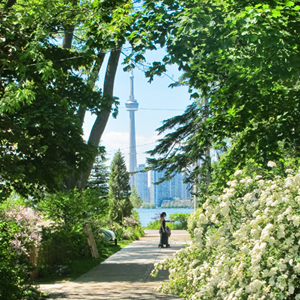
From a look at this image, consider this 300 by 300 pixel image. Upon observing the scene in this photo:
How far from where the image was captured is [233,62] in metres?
8.79

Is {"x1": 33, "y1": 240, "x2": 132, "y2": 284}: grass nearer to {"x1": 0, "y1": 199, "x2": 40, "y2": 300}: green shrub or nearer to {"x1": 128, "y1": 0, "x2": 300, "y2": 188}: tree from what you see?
{"x1": 0, "y1": 199, "x2": 40, "y2": 300}: green shrub

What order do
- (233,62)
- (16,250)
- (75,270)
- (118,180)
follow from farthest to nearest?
(118,180)
(75,270)
(16,250)
(233,62)

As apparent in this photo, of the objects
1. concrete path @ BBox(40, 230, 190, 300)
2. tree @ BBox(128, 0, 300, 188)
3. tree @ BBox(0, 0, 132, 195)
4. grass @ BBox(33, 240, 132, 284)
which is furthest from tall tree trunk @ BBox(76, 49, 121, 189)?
tree @ BBox(128, 0, 300, 188)

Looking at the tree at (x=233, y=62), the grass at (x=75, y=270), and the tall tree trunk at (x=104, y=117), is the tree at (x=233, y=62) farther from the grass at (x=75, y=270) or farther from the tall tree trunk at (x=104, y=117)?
the tall tree trunk at (x=104, y=117)

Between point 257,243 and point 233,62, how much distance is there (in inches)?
160

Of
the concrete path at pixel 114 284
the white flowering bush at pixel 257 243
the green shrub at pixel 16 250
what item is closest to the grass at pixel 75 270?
the concrete path at pixel 114 284

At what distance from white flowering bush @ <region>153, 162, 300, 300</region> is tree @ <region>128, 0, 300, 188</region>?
241 cm

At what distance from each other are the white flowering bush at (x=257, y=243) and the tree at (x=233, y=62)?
241 cm

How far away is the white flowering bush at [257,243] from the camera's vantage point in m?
5.56

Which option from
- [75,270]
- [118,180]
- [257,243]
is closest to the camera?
[257,243]

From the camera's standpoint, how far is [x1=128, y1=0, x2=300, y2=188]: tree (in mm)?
8172

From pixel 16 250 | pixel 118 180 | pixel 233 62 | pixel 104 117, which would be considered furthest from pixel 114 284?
pixel 118 180

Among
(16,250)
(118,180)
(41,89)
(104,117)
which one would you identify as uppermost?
(104,117)

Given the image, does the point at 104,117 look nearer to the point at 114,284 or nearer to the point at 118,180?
the point at 114,284
